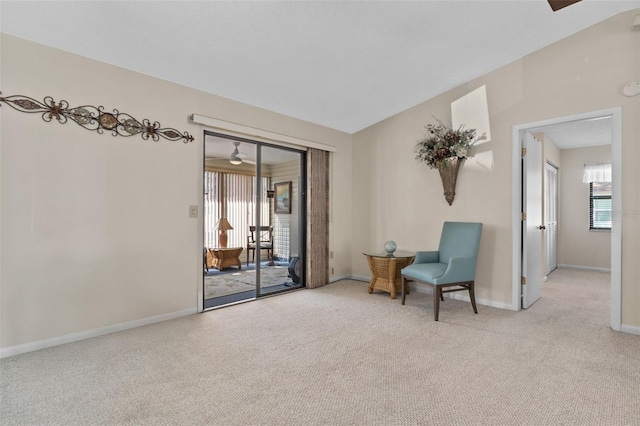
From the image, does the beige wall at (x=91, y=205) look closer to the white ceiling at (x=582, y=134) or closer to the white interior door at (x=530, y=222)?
the white interior door at (x=530, y=222)

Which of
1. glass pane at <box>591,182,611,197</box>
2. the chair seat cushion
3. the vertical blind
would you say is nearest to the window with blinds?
glass pane at <box>591,182,611,197</box>

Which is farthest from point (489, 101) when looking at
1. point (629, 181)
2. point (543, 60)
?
point (629, 181)

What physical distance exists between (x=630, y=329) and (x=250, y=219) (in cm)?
422

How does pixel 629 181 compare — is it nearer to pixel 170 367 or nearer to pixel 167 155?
pixel 170 367

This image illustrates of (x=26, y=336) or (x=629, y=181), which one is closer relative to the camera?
(x=26, y=336)

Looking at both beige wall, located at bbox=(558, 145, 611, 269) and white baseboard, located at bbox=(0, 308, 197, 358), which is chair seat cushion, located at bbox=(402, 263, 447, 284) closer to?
white baseboard, located at bbox=(0, 308, 197, 358)

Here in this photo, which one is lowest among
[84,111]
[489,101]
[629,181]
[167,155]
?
[629,181]

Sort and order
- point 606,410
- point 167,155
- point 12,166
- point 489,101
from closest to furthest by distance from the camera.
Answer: point 606,410 < point 12,166 < point 167,155 < point 489,101

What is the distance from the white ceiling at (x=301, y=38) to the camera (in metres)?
2.60

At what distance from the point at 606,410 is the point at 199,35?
155 inches

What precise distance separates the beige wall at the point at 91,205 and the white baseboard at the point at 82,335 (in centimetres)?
3

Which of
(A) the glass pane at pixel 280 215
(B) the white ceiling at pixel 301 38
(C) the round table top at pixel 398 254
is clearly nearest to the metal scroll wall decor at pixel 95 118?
(B) the white ceiling at pixel 301 38

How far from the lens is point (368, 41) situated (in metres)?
3.23

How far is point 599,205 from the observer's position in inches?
266
